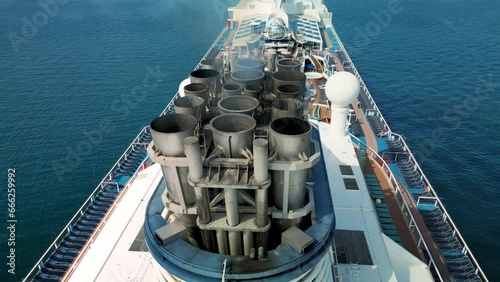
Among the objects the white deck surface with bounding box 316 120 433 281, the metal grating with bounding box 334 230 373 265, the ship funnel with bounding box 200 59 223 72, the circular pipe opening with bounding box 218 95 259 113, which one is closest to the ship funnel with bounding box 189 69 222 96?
the ship funnel with bounding box 200 59 223 72

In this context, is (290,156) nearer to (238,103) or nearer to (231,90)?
(238,103)

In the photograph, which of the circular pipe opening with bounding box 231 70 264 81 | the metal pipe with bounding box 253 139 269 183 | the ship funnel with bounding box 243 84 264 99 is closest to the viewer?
the metal pipe with bounding box 253 139 269 183

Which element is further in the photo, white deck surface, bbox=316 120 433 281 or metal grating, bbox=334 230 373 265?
metal grating, bbox=334 230 373 265

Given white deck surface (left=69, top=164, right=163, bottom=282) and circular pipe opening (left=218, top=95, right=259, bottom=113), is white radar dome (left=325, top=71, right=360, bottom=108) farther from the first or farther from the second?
white deck surface (left=69, top=164, right=163, bottom=282)

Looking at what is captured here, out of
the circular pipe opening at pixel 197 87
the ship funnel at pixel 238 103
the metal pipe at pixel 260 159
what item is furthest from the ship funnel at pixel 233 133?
the circular pipe opening at pixel 197 87

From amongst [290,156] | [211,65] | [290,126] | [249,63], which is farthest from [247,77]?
[290,156]

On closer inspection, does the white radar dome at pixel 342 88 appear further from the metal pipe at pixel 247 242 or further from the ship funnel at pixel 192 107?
the metal pipe at pixel 247 242

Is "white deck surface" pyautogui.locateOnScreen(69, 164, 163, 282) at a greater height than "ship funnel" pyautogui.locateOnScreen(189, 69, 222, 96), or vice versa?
"ship funnel" pyautogui.locateOnScreen(189, 69, 222, 96)
